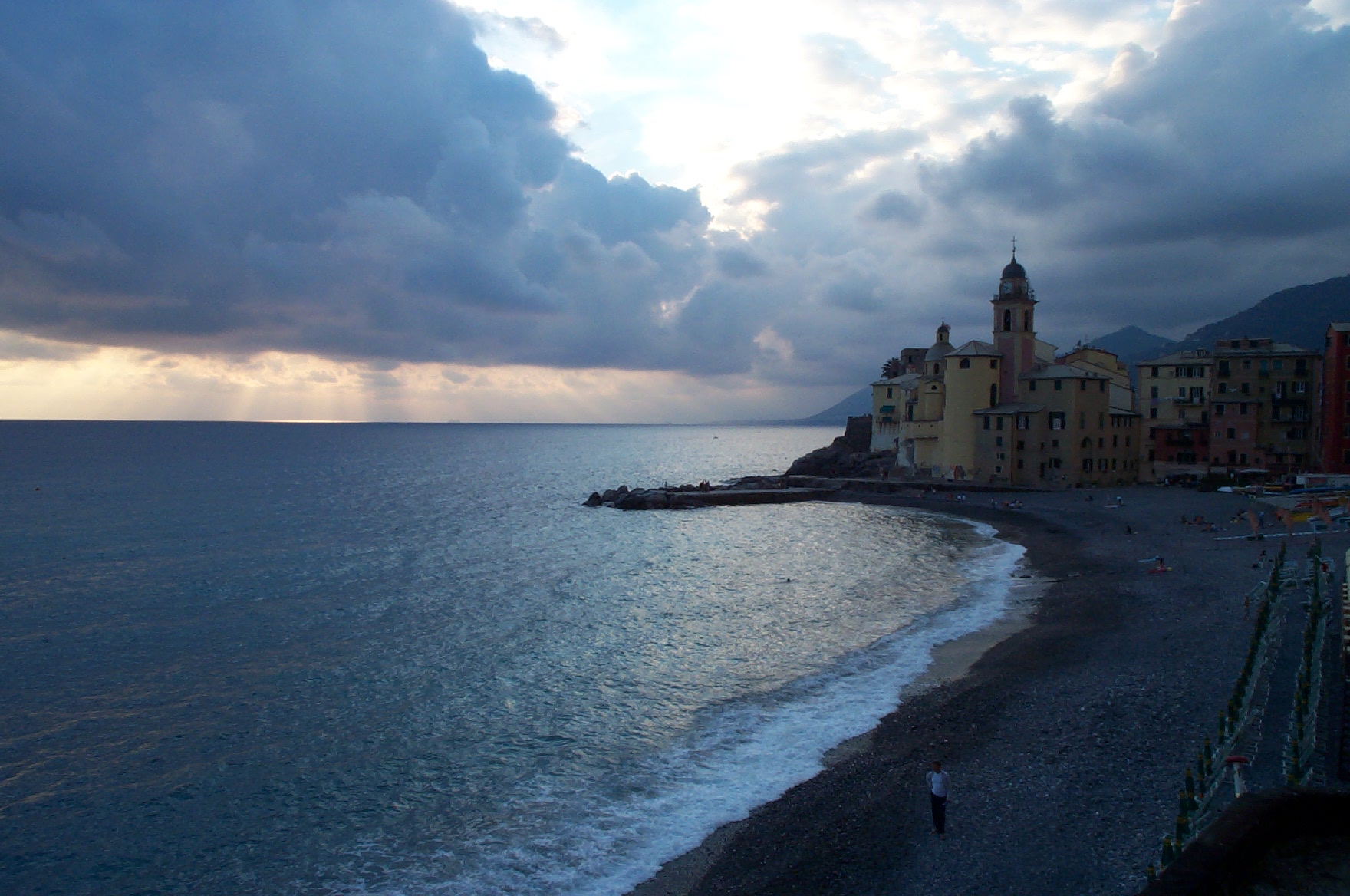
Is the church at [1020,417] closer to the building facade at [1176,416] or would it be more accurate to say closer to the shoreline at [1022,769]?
the building facade at [1176,416]

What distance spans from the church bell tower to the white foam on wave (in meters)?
55.4

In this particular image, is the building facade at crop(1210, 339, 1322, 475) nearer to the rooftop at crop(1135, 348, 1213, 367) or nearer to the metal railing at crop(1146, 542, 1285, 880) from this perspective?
the rooftop at crop(1135, 348, 1213, 367)

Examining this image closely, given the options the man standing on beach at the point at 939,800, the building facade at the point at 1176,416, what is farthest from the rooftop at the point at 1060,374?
the man standing on beach at the point at 939,800

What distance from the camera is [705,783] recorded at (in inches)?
746

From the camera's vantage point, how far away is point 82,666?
95.6ft

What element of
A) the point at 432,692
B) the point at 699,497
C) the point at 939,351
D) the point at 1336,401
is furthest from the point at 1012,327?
the point at 432,692

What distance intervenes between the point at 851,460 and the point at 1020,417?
27.8 meters

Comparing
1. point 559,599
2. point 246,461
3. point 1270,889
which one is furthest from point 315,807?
point 246,461

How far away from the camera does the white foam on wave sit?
1551 centimetres

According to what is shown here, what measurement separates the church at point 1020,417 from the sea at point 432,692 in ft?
60.5

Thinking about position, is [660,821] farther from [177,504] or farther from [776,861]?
[177,504]

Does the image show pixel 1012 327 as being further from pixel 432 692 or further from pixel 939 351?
pixel 432 692

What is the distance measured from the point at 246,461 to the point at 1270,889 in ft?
580

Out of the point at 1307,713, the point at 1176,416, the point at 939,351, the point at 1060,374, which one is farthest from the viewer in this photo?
the point at 939,351
